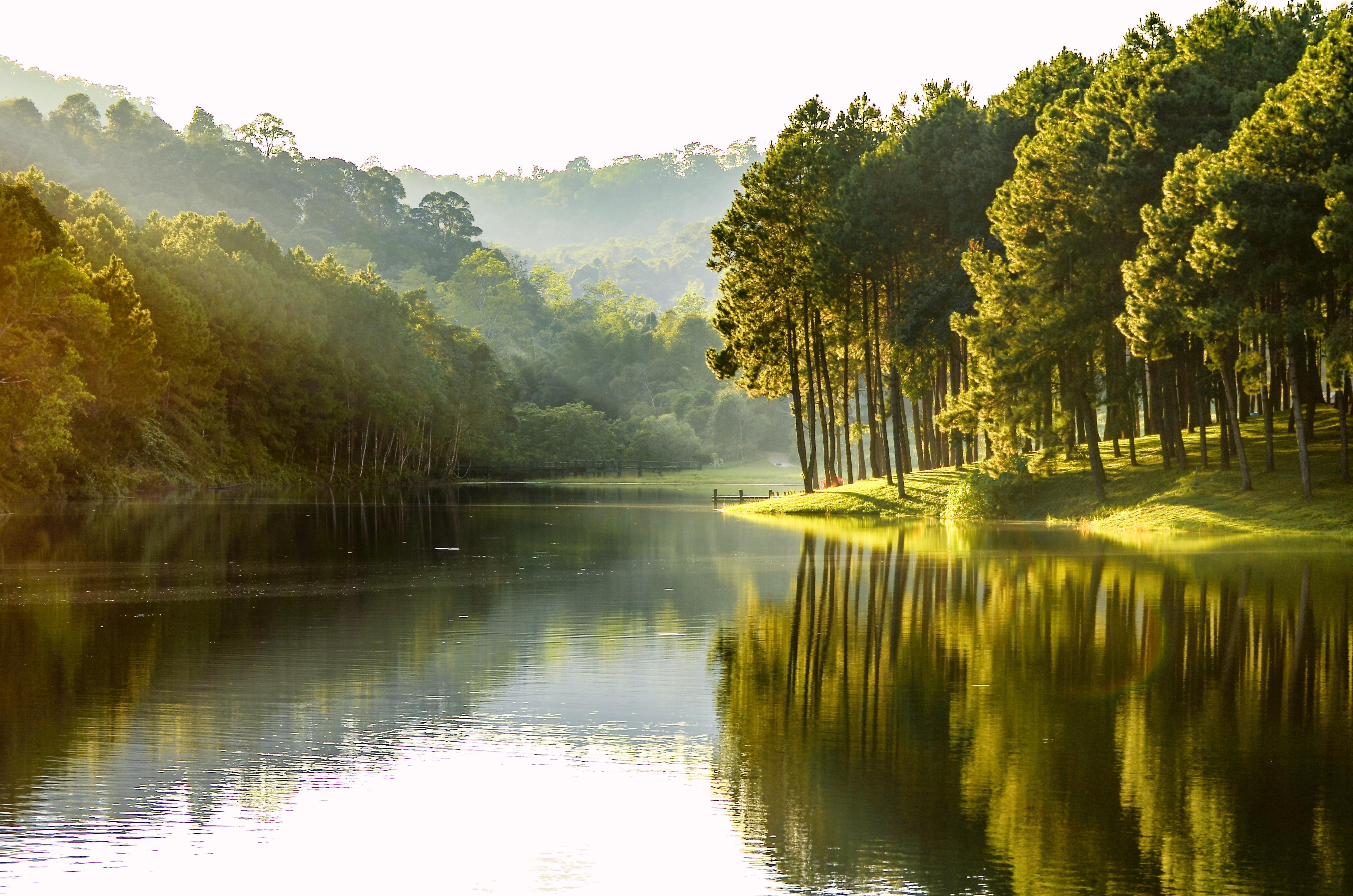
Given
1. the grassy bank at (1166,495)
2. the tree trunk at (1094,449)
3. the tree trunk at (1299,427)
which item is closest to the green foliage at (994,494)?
the grassy bank at (1166,495)

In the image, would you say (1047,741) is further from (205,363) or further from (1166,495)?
(205,363)

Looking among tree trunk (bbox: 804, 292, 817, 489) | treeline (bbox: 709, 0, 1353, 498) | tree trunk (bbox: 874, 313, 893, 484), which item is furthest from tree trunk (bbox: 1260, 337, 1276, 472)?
tree trunk (bbox: 804, 292, 817, 489)

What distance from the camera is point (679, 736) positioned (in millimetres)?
12359

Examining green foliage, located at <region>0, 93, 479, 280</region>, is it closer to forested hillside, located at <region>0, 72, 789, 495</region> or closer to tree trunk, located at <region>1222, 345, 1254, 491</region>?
forested hillside, located at <region>0, 72, 789, 495</region>

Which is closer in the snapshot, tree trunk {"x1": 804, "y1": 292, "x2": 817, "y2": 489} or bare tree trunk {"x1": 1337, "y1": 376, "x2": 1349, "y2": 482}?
bare tree trunk {"x1": 1337, "y1": 376, "x2": 1349, "y2": 482}

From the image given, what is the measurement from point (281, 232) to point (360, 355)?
93185 millimetres

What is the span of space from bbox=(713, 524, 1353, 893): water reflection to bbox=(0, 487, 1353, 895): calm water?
0.15 ft

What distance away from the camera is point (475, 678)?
1544 cm

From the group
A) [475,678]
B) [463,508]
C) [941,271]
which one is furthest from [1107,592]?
[463,508]

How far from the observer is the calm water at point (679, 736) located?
342 inches

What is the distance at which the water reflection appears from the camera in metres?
8.75

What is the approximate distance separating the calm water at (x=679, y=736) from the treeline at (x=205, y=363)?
29187 mm

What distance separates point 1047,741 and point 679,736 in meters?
3.25

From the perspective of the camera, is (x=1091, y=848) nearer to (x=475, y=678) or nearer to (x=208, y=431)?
(x=475, y=678)
